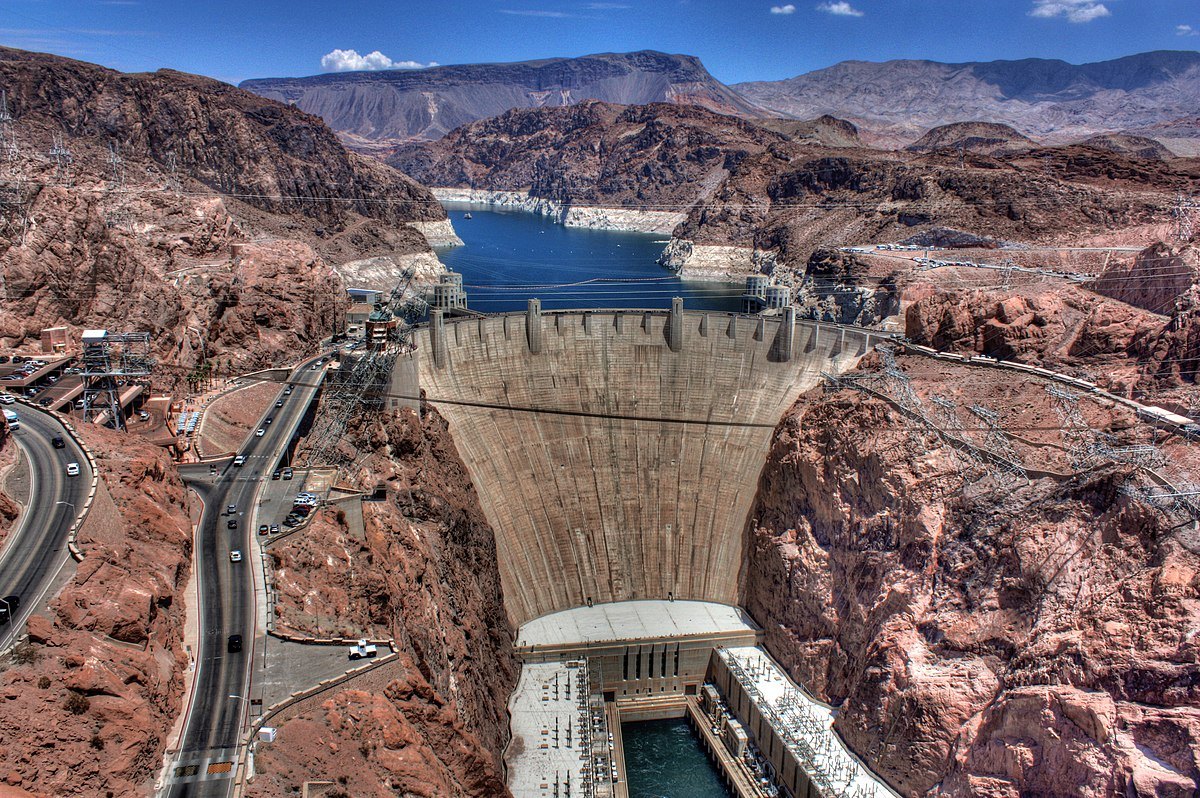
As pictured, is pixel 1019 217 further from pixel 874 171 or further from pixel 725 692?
pixel 725 692

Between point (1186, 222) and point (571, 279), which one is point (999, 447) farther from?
point (571, 279)

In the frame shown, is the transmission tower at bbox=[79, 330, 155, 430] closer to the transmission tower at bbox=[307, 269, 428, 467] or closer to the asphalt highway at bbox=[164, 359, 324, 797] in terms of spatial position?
the asphalt highway at bbox=[164, 359, 324, 797]

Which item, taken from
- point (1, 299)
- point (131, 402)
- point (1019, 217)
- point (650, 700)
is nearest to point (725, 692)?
point (650, 700)

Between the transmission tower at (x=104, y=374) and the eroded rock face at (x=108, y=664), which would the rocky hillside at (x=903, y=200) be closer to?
the transmission tower at (x=104, y=374)

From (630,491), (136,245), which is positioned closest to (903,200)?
(630,491)

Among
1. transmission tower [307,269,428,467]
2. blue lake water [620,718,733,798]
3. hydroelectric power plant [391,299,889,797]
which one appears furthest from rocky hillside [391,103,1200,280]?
transmission tower [307,269,428,467]

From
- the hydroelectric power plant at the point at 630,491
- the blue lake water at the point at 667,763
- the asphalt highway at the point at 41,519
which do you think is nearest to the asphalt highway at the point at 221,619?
the asphalt highway at the point at 41,519
